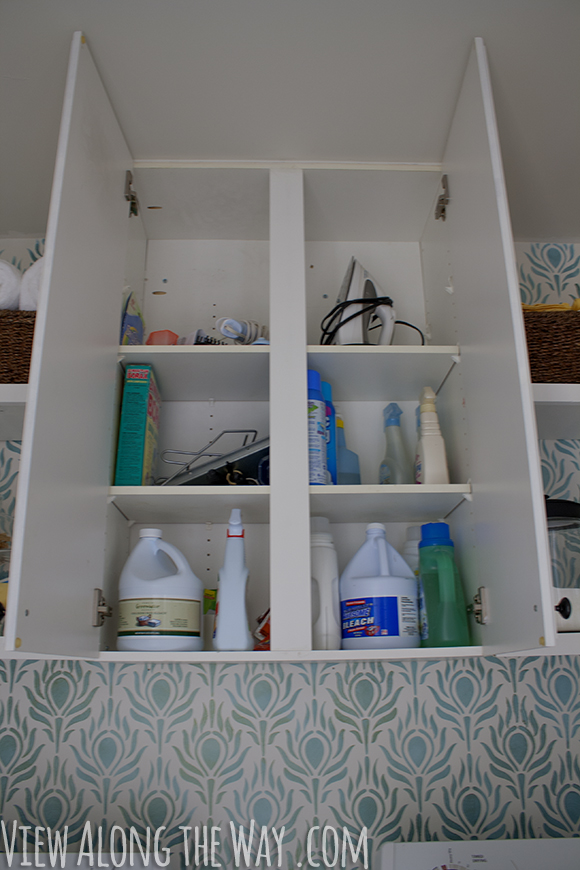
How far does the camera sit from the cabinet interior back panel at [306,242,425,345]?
169cm

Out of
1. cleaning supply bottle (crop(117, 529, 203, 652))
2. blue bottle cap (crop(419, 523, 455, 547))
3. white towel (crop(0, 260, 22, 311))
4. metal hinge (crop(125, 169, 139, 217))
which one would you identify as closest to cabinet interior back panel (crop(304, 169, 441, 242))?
metal hinge (crop(125, 169, 139, 217))

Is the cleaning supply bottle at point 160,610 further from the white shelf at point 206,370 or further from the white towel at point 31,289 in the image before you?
the white towel at point 31,289

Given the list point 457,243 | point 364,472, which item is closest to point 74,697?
point 364,472

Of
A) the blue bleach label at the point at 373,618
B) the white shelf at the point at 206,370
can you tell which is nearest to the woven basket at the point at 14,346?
the white shelf at the point at 206,370

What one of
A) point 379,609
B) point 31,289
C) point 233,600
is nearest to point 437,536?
point 379,609

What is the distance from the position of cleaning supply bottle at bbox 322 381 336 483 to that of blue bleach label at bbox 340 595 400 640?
0.25 meters

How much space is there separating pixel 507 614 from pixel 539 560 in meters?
0.17

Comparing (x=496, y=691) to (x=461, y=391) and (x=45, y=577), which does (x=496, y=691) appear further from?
(x=45, y=577)

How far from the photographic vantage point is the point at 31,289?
1.28m

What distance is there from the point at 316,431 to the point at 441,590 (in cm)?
38

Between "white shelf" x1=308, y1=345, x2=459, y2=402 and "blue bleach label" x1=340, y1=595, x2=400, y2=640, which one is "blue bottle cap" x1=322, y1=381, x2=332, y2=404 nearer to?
"white shelf" x1=308, y1=345, x2=459, y2=402

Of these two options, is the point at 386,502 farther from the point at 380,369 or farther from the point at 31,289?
the point at 31,289

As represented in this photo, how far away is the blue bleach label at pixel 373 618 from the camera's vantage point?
4.05 ft

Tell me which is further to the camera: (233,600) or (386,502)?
(386,502)
